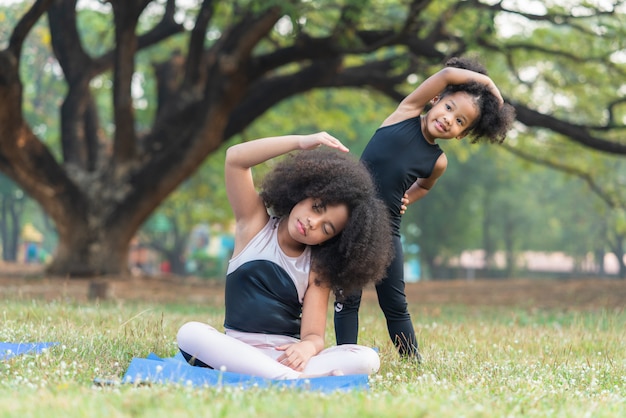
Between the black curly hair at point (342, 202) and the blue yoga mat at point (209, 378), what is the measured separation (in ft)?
2.14

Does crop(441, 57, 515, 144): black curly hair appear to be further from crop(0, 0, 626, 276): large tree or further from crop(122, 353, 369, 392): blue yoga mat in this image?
crop(0, 0, 626, 276): large tree

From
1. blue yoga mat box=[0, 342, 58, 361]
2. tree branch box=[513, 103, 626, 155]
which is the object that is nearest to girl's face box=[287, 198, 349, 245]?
blue yoga mat box=[0, 342, 58, 361]

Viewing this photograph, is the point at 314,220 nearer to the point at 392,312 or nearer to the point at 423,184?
the point at 392,312

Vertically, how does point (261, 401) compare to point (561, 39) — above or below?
below

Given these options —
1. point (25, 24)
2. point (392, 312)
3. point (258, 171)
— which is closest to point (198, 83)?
point (25, 24)

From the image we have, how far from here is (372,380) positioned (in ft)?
12.9

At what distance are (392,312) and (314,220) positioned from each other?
1131 millimetres

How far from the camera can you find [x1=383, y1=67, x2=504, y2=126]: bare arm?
4.96m

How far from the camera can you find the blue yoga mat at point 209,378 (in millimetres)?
3684

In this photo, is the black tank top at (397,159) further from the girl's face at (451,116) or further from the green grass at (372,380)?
the green grass at (372,380)

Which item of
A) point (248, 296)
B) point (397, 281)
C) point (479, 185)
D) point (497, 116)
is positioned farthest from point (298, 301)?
point (479, 185)

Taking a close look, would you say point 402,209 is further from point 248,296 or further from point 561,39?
point 561,39

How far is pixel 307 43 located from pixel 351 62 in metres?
6.54

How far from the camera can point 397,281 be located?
16.5 ft
